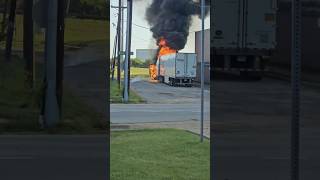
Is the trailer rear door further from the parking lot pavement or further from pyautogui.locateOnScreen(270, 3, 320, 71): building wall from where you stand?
the parking lot pavement

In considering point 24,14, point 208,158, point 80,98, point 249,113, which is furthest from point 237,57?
point 24,14

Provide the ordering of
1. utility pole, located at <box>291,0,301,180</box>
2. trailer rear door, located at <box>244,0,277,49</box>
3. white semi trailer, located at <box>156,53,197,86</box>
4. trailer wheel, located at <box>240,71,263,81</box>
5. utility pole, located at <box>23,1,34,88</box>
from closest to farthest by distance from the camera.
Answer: utility pole, located at <box>291,0,301,180</box> → trailer rear door, located at <box>244,0,277,49</box> → white semi trailer, located at <box>156,53,197,86</box> → utility pole, located at <box>23,1,34,88</box> → trailer wheel, located at <box>240,71,263,81</box>

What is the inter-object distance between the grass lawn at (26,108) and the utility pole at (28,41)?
0.05 m

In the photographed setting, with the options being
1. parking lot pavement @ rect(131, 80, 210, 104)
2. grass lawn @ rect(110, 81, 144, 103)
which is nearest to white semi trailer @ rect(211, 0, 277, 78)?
parking lot pavement @ rect(131, 80, 210, 104)

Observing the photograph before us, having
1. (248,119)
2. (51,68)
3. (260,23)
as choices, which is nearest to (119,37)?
(51,68)

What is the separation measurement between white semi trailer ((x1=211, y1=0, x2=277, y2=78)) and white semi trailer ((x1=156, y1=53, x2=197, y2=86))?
178 millimetres

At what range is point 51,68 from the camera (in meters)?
3.96

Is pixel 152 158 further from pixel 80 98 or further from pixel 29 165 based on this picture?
pixel 29 165

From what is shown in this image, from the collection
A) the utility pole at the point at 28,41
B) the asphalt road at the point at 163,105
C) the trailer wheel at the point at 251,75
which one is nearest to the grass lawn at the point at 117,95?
the asphalt road at the point at 163,105

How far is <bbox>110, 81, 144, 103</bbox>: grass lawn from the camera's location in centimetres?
388

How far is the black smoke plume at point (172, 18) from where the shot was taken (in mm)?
3848

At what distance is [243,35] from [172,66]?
0.53 m

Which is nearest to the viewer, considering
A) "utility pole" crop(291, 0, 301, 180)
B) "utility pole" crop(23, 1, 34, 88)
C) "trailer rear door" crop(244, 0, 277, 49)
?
"utility pole" crop(291, 0, 301, 180)

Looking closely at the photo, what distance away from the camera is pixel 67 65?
4008 mm
